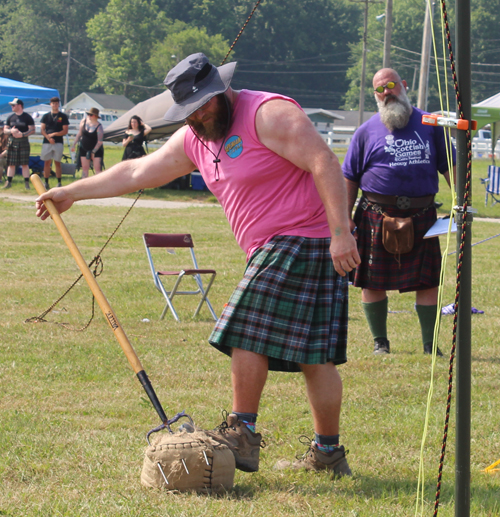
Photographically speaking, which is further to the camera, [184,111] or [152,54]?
[152,54]

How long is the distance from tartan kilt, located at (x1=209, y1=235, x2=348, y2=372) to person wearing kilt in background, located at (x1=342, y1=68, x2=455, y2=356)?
2155mm

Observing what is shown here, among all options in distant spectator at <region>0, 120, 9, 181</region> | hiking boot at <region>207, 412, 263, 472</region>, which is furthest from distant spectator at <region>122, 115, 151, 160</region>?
hiking boot at <region>207, 412, 263, 472</region>

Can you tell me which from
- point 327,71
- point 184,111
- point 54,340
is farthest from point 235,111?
point 327,71

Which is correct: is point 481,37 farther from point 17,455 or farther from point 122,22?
point 17,455

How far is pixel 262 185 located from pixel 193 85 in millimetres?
490

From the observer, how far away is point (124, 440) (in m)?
3.59

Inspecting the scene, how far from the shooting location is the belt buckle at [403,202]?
5258mm

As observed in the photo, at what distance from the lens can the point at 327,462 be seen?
129 inches

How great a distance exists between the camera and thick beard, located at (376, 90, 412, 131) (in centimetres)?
518

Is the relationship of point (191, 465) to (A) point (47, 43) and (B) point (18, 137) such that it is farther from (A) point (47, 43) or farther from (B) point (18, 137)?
(A) point (47, 43)

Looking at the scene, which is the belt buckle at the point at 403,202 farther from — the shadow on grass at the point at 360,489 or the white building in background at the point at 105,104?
the white building in background at the point at 105,104

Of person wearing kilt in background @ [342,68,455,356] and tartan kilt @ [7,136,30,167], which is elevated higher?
person wearing kilt in background @ [342,68,455,356]

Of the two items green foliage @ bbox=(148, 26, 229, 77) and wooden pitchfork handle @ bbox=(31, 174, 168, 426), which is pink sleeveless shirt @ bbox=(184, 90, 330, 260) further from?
green foliage @ bbox=(148, 26, 229, 77)

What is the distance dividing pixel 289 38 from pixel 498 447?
9489 centimetres
